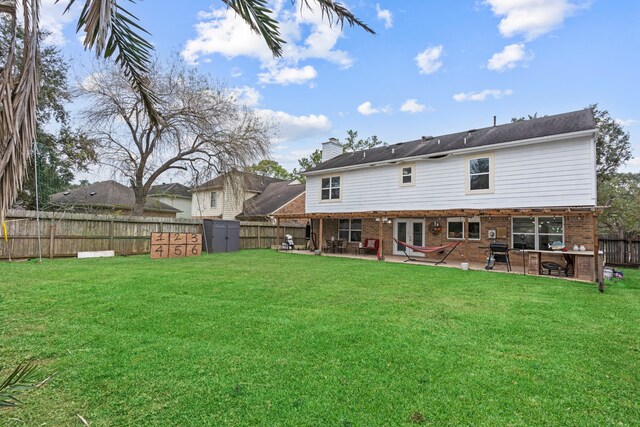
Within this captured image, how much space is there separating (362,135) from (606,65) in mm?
24097

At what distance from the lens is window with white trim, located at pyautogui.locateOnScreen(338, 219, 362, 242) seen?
16.3 m

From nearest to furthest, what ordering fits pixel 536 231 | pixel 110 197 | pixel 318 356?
pixel 318 356 → pixel 536 231 → pixel 110 197

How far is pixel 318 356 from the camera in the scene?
10.4ft

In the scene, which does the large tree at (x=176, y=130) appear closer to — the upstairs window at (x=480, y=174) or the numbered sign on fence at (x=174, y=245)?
the numbered sign on fence at (x=174, y=245)

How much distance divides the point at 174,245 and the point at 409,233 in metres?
9.73

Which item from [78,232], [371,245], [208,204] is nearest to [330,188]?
[371,245]

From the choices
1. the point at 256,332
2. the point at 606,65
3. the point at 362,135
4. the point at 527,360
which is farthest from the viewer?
the point at 362,135

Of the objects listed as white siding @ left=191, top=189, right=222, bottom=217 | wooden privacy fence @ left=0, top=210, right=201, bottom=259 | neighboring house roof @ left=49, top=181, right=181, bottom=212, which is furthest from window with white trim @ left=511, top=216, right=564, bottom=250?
neighboring house roof @ left=49, top=181, right=181, bottom=212

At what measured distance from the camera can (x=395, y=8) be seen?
290cm

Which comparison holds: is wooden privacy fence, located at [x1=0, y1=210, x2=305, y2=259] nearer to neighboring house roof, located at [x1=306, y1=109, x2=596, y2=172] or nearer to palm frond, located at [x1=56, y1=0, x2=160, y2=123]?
neighboring house roof, located at [x1=306, y1=109, x2=596, y2=172]

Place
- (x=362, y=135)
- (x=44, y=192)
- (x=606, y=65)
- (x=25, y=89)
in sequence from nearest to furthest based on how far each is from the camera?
(x=25, y=89), (x=606, y=65), (x=44, y=192), (x=362, y=135)

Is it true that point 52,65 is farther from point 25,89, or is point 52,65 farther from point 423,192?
point 25,89

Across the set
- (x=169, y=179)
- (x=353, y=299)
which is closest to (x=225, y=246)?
(x=169, y=179)

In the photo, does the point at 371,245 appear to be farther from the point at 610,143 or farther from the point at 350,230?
the point at 610,143
